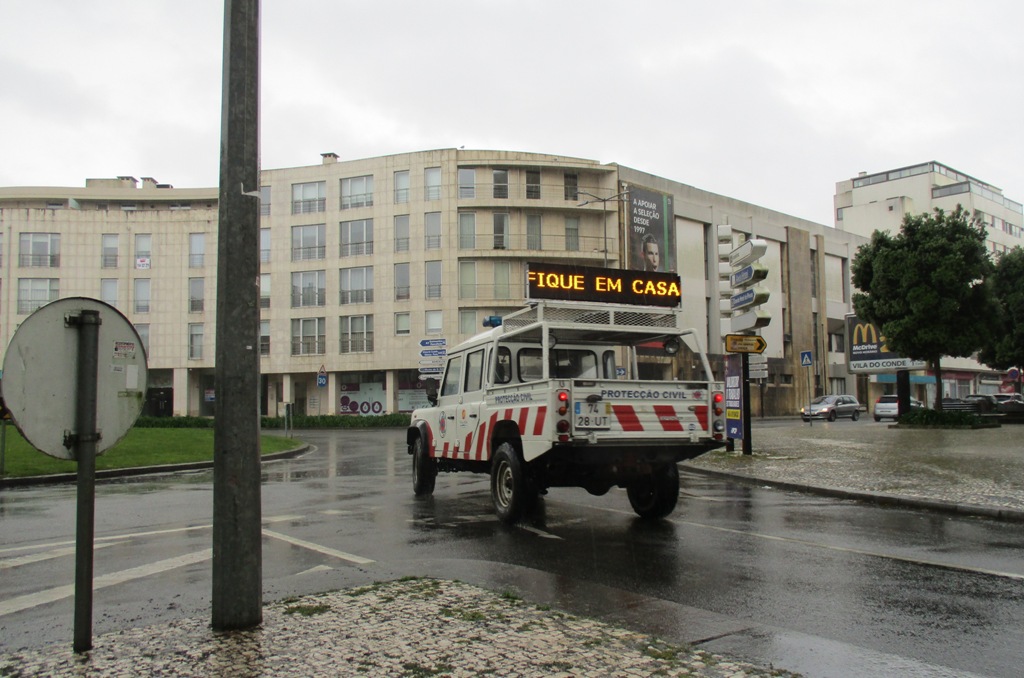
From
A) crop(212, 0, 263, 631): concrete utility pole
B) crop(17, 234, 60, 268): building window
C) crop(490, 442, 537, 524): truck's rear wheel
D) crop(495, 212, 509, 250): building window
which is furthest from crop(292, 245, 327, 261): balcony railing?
crop(212, 0, 263, 631): concrete utility pole

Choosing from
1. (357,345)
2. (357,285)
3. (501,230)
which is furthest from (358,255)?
(501,230)

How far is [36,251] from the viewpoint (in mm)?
54969

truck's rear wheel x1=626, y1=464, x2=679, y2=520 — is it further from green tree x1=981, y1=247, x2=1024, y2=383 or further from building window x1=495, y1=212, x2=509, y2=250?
building window x1=495, y1=212, x2=509, y2=250

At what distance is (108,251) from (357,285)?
18.2m

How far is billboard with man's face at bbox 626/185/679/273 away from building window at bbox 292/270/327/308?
795 inches

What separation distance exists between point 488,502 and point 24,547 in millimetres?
5490

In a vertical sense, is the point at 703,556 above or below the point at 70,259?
below

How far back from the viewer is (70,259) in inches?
2162

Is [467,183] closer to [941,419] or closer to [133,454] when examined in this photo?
[941,419]

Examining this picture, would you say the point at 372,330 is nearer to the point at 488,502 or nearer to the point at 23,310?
the point at 23,310

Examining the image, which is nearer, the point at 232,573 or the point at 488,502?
the point at 232,573

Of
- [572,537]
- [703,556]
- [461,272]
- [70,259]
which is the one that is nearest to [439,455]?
[572,537]

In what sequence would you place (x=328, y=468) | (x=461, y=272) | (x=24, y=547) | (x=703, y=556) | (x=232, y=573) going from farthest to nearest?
(x=461, y=272), (x=328, y=468), (x=24, y=547), (x=703, y=556), (x=232, y=573)

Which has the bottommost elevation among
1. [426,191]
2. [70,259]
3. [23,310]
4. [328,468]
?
[328,468]
